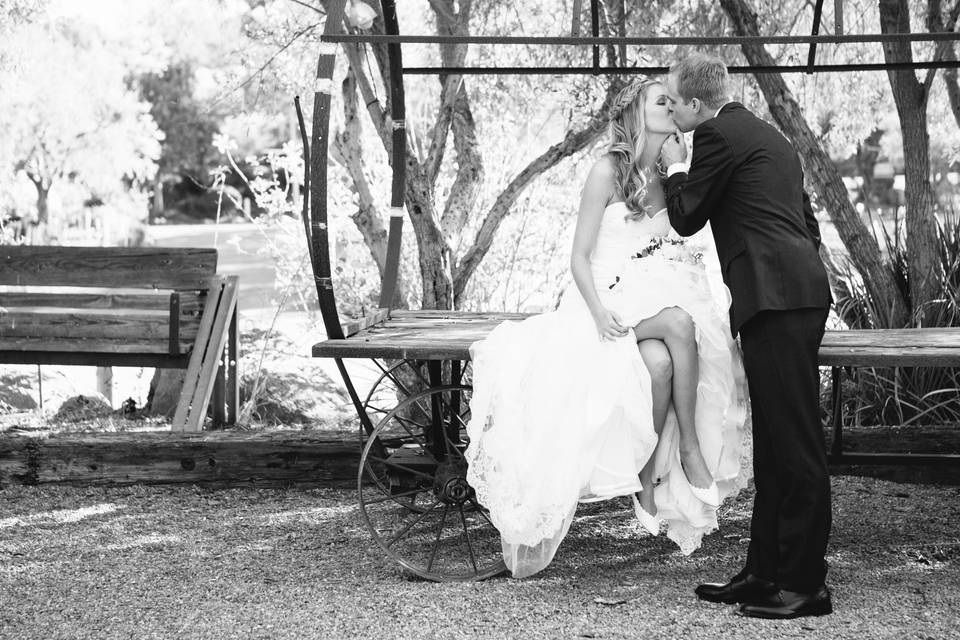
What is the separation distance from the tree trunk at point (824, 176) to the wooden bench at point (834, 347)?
176cm

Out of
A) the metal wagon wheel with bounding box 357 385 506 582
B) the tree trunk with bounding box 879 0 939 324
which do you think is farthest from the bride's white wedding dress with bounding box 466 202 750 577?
the tree trunk with bounding box 879 0 939 324

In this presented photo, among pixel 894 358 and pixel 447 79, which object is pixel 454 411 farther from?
pixel 447 79

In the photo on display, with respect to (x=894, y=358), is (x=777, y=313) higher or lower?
higher

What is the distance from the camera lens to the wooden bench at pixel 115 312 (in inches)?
257

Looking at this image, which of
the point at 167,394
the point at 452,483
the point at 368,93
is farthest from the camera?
the point at 167,394

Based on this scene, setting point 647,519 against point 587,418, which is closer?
point 587,418

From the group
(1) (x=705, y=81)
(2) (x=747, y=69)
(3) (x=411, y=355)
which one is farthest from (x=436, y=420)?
(2) (x=747, y=69)

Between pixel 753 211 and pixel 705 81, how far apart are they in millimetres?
500

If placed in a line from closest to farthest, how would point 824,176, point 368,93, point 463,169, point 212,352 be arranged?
point 824,176
point 368,93
point 212,352
point 463,169

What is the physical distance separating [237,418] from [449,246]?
179 centimetres

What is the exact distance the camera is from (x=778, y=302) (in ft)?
11.5

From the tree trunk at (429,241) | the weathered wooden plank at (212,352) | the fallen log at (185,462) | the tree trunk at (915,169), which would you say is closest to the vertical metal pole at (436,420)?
the fallen log at (185,462)

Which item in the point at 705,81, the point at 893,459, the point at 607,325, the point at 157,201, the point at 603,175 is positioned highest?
the point at 157,201

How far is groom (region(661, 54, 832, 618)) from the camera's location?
3.55m
